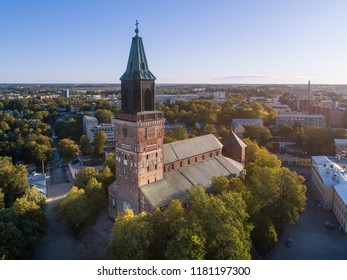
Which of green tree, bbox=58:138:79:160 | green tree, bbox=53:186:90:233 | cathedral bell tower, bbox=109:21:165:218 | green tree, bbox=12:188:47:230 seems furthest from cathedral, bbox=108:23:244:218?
green tree, bbox=58:138:79:160

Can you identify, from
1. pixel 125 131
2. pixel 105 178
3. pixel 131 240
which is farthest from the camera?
pixel 105 178

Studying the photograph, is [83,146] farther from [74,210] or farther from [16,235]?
[16,235]

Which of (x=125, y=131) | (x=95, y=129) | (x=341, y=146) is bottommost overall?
(x=341, y=146)

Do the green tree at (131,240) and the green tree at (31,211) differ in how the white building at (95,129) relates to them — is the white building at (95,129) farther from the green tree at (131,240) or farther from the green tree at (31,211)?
the green tree at (131,240)

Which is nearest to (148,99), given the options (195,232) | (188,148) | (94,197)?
(188,148)

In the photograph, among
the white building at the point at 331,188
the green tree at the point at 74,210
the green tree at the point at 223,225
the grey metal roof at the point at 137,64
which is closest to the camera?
the green tree at the point at 223,225

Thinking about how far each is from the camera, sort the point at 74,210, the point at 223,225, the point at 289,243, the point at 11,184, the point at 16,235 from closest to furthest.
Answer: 1. the point at 223,225
2. the point at 16,235
3. the point at 289,243
4. the point at 74,210
5. the point at 11,184

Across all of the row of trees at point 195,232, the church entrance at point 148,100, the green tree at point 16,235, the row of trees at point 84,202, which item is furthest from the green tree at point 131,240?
the church entrance at point 148,100
